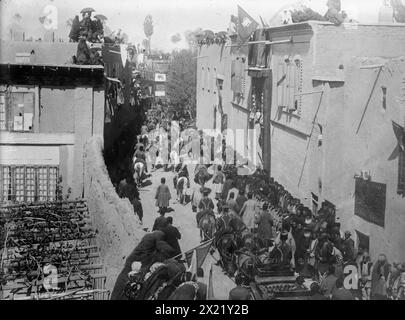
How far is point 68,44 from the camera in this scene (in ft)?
45.7

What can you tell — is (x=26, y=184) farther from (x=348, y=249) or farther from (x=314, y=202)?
(x=348, y=249)

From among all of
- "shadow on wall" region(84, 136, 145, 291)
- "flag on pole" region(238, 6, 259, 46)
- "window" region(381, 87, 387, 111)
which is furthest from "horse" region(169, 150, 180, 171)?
"window" region(381, 87, 387, 111)

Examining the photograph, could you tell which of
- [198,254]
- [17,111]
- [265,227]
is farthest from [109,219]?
[17,111]

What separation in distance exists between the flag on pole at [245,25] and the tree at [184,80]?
92 centimetres

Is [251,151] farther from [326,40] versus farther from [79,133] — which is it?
[79,133]

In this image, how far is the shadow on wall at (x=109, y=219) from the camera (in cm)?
888

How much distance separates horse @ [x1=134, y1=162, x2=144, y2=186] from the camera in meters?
11.1

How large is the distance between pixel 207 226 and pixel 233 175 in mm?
1202

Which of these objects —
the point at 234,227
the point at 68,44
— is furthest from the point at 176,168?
the point at 68,44

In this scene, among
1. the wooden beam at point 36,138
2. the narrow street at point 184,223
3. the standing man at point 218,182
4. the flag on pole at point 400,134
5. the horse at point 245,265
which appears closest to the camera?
the horse at point 245,265

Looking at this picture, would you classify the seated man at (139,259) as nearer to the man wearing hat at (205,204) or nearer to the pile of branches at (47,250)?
the pile of branches at (47,250)

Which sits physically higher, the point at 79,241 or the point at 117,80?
the point at 117,80

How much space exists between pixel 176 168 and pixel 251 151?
131cm

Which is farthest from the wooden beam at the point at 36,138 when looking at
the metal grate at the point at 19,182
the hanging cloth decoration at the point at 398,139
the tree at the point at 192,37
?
the hanging cloth decoration at the point at 398,139
